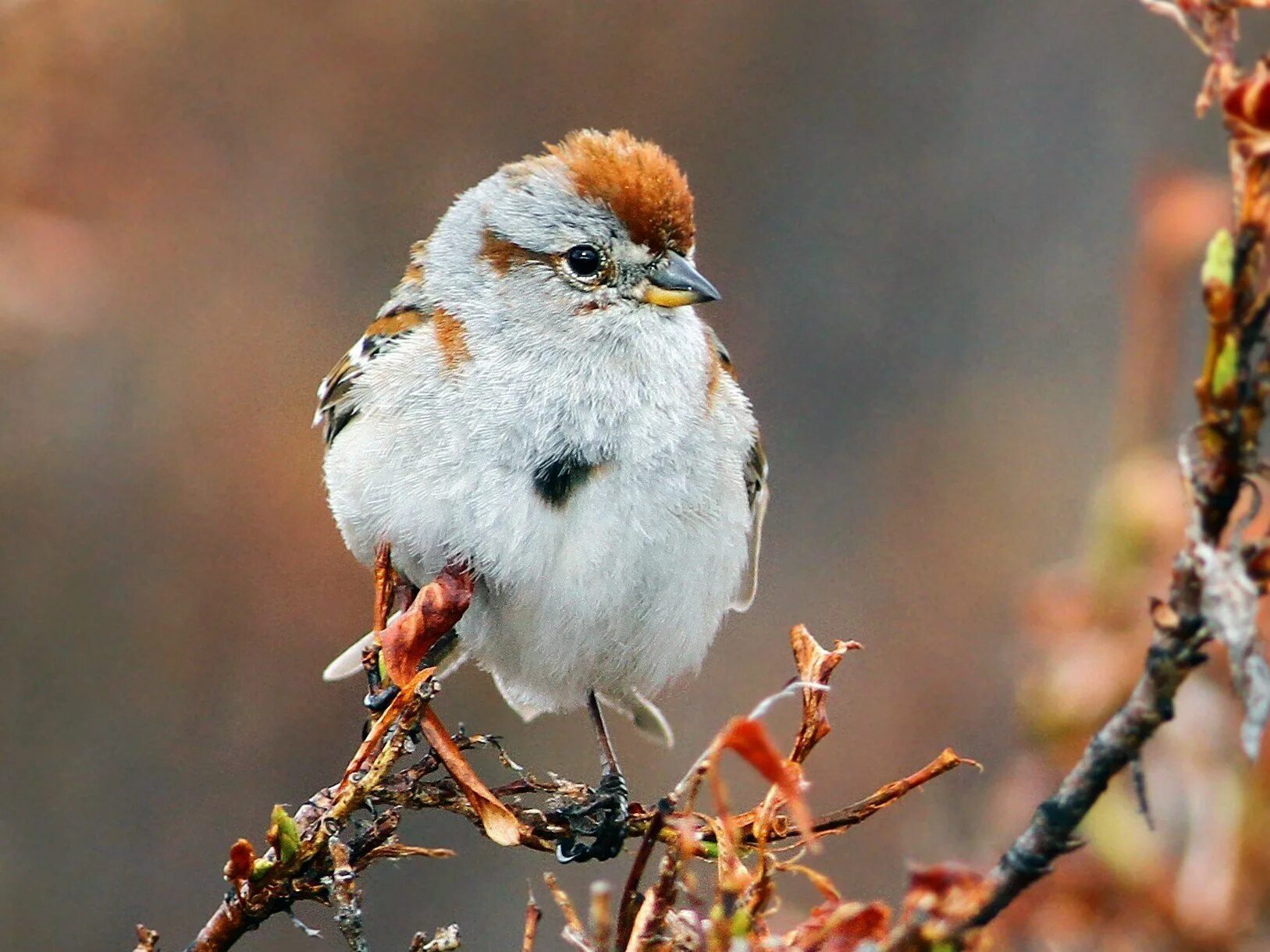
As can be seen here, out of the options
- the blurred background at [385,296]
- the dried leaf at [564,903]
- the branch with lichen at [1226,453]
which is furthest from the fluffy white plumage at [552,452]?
the branch with lichen at [1226,453]

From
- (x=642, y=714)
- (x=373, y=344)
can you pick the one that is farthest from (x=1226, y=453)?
(x=642, y=714)

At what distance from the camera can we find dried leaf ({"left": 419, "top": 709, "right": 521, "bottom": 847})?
199 cm

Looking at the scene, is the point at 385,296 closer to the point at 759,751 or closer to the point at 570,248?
the point at 570,248

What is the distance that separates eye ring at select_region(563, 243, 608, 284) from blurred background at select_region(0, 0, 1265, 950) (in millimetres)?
1239

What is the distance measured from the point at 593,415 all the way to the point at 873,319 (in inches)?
129

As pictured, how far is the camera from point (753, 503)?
388cm

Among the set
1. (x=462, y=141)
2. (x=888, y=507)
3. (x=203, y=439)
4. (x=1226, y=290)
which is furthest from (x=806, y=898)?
(x=1226, y=290)

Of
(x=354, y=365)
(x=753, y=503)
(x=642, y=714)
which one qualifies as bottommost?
(x=642, y=714)

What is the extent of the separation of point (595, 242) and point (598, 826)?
4.95 feet

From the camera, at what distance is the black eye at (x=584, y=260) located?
359cm

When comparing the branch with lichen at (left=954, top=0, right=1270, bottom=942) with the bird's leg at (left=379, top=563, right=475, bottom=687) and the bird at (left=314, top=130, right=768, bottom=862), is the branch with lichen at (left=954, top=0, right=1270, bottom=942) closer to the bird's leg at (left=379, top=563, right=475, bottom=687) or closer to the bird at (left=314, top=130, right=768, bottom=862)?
the bird's leg at (left=379, top=563, right=475, bottom=687)

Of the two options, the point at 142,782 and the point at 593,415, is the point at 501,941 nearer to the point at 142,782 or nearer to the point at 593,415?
the point at 142,782

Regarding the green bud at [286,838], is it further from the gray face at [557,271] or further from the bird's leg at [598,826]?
the gray face at [557,271]

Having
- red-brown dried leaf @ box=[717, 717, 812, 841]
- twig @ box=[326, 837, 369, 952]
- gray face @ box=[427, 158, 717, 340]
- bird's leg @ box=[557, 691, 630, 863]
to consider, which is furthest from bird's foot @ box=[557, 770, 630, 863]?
gray face @ box=[427, 158, 717, 340]
